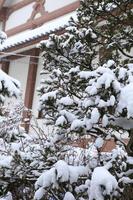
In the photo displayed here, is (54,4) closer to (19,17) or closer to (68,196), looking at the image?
(19,17)

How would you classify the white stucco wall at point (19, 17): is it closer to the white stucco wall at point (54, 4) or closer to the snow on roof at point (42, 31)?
the white stucco wall at point (54, 4)

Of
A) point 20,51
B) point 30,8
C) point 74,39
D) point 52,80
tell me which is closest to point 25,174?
point 52,80

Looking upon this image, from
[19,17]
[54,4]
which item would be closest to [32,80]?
[54,4]

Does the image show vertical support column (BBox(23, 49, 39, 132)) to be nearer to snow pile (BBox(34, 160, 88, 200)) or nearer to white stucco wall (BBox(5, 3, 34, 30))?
white stucco wall (BBox(5, 3, 34, 30))

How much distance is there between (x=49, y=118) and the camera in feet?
16.4

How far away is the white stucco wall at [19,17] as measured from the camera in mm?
15953

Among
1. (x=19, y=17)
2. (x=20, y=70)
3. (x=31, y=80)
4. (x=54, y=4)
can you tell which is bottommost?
(x=31, y=80)

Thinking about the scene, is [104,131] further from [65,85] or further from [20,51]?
[20,51]

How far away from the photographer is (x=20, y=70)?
15.1 meters

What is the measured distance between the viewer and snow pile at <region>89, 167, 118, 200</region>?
349 cm

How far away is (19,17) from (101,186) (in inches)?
533

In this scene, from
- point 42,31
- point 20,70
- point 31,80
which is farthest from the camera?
point 20,70

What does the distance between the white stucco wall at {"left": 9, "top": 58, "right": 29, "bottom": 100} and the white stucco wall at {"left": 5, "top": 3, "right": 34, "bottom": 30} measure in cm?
160

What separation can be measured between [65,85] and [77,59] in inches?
17.2
